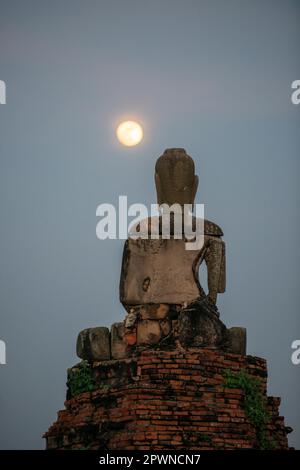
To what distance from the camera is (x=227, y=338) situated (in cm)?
2472

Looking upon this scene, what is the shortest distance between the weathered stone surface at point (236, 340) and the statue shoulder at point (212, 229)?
1.64m

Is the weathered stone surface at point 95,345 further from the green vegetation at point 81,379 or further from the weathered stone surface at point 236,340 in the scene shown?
the weathered stone surface at point 236,340

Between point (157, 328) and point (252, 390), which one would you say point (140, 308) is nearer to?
point (157, 328)

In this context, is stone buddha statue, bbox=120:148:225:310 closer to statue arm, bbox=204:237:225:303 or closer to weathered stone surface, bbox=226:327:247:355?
statue arm, bbox=204:237:225:303

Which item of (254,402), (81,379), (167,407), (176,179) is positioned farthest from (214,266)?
(167,407)


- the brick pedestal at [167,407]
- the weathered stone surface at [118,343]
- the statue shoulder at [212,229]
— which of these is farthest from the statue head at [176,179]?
the brick pedestal at [167,407]

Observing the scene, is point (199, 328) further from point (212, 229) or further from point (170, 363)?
point (212, 229)

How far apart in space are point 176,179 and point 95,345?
2930mm

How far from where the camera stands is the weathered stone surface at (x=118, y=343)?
2498 centimetres

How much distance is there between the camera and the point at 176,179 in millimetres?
25781

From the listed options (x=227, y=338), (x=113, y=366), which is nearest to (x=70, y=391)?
(x=113, y=366)

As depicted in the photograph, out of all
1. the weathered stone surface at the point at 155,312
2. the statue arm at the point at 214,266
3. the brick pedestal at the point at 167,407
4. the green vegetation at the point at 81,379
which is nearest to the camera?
the brick pedestal at the point at 167,407

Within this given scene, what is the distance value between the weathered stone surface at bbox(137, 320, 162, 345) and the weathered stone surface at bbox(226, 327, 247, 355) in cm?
106

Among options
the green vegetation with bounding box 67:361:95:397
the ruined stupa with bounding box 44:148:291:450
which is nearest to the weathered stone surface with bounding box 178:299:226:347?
the ruined stupa with bounding box 44:148:291:450
